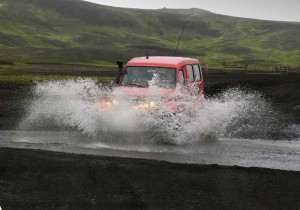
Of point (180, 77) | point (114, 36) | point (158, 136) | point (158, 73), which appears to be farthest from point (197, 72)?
point (114, 36)

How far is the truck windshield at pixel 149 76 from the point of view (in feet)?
50.2

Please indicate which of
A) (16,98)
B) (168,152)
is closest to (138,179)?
(168,152)

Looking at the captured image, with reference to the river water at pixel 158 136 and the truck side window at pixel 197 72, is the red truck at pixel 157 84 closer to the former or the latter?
the river water at pixel 158 136

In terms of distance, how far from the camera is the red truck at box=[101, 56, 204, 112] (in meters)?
14.6

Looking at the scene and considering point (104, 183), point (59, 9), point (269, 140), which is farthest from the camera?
point (59, 9)

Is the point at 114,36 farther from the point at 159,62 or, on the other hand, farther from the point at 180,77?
the point at 180,77

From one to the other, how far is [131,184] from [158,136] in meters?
5.51

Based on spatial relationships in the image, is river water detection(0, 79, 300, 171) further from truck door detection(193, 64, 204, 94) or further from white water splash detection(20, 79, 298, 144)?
truck door detection(193, 64, 204, 94)

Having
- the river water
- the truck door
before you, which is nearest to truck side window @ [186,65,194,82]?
the truck door

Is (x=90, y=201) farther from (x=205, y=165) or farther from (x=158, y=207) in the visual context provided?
(x=205, y=165)

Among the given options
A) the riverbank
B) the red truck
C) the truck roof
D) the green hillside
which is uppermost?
the truck roof

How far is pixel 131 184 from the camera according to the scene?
30.2ft

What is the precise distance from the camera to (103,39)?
6107 inches

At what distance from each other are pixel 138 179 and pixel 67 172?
134 centimetres
